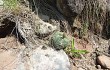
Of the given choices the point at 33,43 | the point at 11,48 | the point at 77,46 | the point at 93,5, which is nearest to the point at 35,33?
the point at 33,43

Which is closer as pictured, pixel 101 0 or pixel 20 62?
pixel 20 62

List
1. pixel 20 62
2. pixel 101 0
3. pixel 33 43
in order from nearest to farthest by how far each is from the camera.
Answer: pixel 20 62, pixel 33 43, pixel 101 0

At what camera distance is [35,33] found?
11.6ft

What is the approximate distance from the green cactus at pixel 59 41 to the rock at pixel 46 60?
72 millimetres

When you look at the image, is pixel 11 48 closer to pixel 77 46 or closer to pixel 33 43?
pixel 33 43

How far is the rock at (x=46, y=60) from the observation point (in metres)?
3.18

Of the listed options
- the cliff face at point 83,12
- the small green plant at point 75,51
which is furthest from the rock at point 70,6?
Result: the small green plant at point 75,51

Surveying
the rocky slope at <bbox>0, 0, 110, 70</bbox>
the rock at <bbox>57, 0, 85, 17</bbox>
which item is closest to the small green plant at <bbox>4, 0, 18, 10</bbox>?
the rocky slope at <bbox>0, 0, 110, 70</bbox>

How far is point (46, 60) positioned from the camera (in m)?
3.28

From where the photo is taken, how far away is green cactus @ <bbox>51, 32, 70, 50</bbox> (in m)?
3.44

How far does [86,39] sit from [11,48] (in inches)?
45.9

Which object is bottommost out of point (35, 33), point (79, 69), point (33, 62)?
point (79, 69)

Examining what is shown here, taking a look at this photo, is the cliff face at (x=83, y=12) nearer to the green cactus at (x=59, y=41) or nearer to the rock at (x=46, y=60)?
the green cactus at (x=59, y=41)

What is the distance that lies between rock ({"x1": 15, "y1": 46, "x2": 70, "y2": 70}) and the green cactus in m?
0.07
